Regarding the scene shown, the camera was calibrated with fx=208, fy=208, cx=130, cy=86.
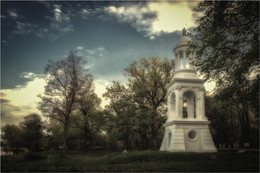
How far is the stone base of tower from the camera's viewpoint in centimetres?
2092

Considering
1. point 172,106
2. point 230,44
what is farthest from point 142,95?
point 230,44

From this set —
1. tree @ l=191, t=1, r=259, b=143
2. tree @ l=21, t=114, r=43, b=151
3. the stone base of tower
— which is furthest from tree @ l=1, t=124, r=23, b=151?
tree @ l=191, t=1, r=259, b=143

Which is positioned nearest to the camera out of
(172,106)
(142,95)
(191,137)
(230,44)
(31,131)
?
(230,44)

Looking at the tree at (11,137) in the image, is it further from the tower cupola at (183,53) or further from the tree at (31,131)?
the tower cupola at (183,53)

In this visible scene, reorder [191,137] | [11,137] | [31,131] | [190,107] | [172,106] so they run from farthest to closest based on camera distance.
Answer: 1. [11,137]
2. [31,131]
3. [172,106]
4. [190,107]
5. [191,137]

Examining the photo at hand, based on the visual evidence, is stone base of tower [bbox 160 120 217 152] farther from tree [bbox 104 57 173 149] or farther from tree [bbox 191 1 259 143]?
tree [bbox 104 57 173 149]

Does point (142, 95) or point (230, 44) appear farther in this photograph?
point (142, 95)

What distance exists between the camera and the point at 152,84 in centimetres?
3403

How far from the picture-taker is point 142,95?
34219 millimetres

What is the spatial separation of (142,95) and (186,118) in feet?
41.2

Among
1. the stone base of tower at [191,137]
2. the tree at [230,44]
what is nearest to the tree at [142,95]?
the stone base of tower at [191,137]

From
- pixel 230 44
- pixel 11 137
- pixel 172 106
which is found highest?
pixel 230 44

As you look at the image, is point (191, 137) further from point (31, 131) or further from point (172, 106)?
point (31, 131)

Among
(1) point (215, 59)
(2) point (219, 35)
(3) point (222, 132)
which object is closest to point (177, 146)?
(1) point (215, 59)
